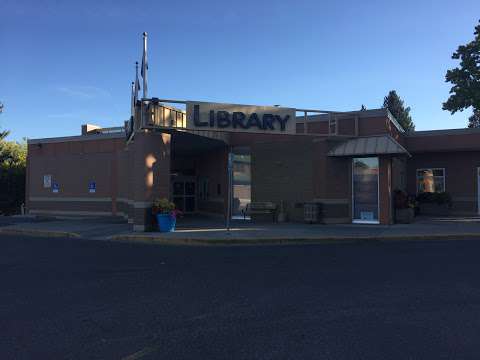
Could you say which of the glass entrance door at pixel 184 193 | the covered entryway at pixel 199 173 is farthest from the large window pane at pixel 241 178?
the glass entrance door at pixel 184 193

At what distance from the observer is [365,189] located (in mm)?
18203

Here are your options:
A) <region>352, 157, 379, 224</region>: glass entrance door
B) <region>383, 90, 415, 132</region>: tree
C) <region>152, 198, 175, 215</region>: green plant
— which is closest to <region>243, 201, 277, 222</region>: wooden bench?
<region>352, 157, 379, 224</region>: glass entrance door

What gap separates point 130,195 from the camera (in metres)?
20.2

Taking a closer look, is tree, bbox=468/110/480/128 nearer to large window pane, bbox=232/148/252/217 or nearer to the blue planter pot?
large window pane, bbox=232/148/252/217

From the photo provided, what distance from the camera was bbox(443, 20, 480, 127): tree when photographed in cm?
2411

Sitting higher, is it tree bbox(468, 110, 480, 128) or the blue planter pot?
tree bbox(468, 110, 480, 128)

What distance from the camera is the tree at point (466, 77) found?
79.1 ft

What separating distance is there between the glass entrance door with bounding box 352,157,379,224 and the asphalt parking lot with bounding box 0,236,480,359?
729 cm

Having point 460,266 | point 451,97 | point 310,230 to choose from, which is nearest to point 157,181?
point 310,230

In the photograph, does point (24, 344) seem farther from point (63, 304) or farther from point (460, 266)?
point (460, 266)

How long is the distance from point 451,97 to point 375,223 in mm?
12077

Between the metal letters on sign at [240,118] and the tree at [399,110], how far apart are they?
55041 millimetres

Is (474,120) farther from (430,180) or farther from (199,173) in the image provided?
(199,173)

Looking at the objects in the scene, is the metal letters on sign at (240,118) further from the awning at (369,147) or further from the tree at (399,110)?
the tree at (399,110)
